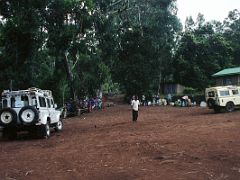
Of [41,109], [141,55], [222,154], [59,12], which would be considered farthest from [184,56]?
[222,154]

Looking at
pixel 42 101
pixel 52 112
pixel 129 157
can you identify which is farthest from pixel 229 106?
pixel 129 157

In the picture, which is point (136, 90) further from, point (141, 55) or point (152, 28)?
point (152, 28)

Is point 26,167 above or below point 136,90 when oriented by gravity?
below

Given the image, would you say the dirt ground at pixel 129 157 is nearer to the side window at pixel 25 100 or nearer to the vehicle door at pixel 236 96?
the side window at pixel 25 100

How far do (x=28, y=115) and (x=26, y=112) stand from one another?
147 millimetres

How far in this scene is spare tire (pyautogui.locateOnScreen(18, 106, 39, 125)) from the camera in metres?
15.9

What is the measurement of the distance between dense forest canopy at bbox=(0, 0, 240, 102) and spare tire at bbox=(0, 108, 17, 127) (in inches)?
475

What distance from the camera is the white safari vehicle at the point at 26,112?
52.2ft

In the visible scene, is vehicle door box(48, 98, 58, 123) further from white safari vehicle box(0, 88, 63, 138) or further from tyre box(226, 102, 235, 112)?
tyre box(226, 102, 235, 112)

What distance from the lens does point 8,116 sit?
16.0 metres

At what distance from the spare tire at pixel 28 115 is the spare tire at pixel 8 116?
0.98 feet

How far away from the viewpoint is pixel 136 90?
1962 inches

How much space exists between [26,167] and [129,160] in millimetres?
2739

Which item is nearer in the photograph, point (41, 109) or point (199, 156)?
point (199, 156)
